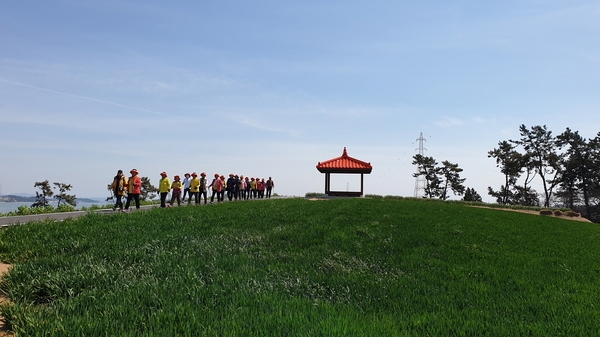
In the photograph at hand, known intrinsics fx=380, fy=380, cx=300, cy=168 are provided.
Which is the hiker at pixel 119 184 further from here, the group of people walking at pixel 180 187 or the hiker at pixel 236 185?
the hiker at pixel 236 185

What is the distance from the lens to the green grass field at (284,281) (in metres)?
4.68

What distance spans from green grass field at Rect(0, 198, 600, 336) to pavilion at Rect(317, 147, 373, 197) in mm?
20060

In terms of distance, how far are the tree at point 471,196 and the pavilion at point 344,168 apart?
75.9 ft

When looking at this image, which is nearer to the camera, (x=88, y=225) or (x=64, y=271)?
(x=64, y=271)

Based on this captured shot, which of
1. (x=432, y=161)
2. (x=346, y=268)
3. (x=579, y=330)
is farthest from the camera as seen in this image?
(x=432, y=161)

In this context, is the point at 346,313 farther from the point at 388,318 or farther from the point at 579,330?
the point at 579,330

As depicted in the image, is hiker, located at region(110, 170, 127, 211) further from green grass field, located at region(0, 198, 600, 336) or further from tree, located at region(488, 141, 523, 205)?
tree, located at region(488, 141, 523, 205)

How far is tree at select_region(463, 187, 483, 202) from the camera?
4993cm

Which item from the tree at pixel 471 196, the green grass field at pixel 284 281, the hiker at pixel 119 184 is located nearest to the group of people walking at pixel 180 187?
the hiker at pixel 119 184

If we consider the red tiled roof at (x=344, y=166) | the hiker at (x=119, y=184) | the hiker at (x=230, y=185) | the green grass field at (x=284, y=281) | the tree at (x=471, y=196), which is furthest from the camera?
the tree at (x=471, y=196)

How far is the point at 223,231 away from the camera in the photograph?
1086 cm

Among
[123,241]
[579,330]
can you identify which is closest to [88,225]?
[123,241]

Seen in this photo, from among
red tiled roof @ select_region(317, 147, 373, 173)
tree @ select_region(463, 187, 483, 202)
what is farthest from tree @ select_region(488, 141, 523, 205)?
red tiled roof @ select_region(317, 147, 373, 173)

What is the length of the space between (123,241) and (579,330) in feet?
28.3
